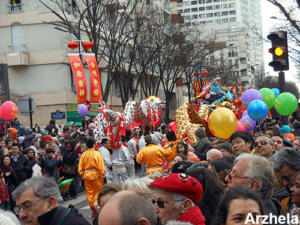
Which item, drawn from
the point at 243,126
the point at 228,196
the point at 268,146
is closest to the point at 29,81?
the point at 243,126

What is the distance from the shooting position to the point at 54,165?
44.9 feet

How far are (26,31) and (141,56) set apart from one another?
878cm

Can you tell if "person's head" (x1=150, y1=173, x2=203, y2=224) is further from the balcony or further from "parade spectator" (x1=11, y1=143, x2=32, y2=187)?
the balcony

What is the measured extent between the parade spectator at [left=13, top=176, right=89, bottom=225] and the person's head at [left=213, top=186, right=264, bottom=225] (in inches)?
54.3

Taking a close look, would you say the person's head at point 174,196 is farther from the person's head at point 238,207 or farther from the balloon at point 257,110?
the balloon at point 257,110

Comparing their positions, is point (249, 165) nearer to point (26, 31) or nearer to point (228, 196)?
point (228, 196)

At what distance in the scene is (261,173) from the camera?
15.4ft

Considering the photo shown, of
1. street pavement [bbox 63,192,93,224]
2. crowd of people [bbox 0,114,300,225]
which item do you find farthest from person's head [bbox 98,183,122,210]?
street pavement [bbox 63,192,93,224]

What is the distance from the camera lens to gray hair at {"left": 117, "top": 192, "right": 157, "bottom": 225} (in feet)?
9.90

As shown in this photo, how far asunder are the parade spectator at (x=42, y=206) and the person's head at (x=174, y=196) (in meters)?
0.75

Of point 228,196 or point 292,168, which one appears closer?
point 228,196

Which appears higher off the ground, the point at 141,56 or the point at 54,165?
the point at 141,56

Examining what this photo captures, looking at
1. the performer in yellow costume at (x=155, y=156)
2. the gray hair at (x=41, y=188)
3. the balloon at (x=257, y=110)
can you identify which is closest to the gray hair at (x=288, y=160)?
the gray hair at (x=41, y=188)

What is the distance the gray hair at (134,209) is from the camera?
3018 mm
